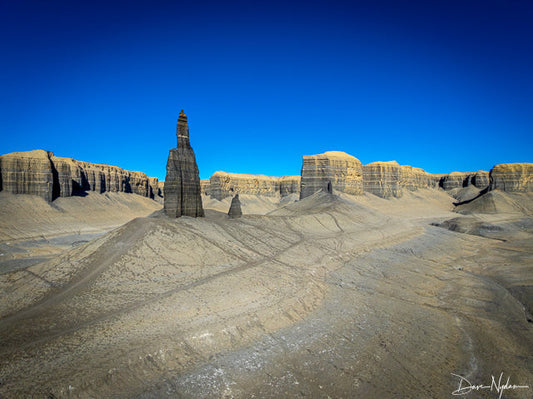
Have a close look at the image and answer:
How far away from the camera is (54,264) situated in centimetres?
1567

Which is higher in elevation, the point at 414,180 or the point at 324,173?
the point at 324,173

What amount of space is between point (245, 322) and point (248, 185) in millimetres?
94202

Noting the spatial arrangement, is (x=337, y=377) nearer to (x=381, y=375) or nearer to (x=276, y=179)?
(x=381, y=375)

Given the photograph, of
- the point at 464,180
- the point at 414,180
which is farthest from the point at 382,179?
the point at 464,180

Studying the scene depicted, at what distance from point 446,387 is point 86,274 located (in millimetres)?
16023

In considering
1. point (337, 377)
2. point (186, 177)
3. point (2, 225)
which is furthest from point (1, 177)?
point (337, 377)

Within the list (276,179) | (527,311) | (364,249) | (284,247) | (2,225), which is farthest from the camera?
(276,179)

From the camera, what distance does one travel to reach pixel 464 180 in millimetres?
106000

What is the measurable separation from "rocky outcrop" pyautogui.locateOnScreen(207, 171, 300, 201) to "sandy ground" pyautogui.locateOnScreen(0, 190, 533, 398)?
75813mm

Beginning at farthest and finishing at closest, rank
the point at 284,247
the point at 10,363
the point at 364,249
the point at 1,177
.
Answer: the point at 1,177 < the point at 364,249 < the point at 284,247 < the point at 10,363

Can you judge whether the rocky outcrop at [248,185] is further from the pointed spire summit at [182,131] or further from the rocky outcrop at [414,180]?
the pointed spire summit at [182,131]

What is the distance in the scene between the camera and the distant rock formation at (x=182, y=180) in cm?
2256

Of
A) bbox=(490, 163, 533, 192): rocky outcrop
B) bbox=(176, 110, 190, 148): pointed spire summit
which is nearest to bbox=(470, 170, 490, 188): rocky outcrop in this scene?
bbox=(490, 163, 533, 192): rocky outcrop

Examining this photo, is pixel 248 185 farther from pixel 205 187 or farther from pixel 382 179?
pixel 382 179
